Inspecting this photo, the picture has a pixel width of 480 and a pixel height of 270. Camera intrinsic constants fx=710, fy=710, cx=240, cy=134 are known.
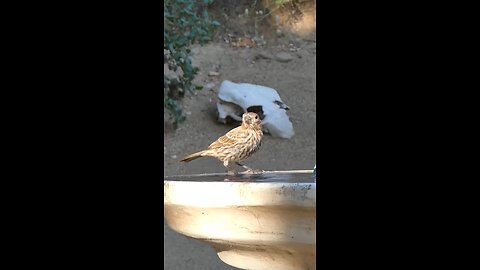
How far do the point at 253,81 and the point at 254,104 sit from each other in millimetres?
599

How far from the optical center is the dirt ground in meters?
4.96

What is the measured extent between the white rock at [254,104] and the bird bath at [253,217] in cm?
360

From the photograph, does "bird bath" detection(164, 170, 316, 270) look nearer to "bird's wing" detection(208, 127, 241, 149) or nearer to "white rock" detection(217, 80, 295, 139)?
"bird's wing" detection(208, 127, 241, 149)

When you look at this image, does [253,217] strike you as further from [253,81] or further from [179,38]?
[253,81]

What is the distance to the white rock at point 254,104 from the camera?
16.7ft

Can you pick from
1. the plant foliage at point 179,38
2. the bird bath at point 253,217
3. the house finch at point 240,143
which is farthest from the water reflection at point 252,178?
the plant foliage at point 179,38

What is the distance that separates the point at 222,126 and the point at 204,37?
29.0 inches

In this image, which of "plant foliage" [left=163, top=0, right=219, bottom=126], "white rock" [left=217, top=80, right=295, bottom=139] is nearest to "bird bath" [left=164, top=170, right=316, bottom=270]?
"plant foliage" [left=163, top=0, right=219, bottom=126]

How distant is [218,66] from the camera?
5.82 m

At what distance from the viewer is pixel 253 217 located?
1316mm
